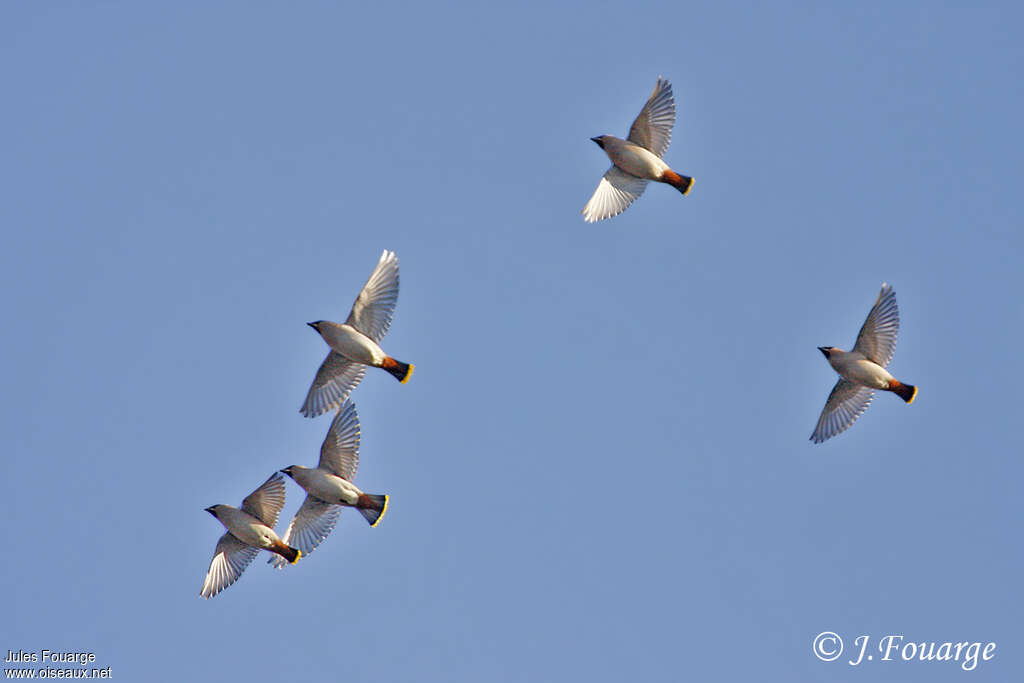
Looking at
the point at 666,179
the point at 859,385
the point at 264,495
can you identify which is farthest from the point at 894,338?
the point at 264,495

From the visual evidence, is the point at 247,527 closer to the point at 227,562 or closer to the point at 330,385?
the point at 227,562

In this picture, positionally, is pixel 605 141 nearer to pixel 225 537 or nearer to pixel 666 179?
pixel 666 179

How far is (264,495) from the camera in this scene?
52.4 ft

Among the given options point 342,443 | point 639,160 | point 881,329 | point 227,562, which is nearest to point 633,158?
point 639,160

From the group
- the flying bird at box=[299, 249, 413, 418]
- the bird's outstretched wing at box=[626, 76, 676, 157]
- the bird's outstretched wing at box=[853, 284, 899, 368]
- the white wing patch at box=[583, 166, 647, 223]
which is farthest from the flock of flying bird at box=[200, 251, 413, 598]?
the bird's outstretched wing at box=[853, 284, 899, 368]

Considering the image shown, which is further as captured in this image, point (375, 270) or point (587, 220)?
point (587, 220)

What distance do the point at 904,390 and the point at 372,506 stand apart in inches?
226

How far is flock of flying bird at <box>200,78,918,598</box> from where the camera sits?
1584cm

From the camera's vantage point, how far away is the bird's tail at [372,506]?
639 inches

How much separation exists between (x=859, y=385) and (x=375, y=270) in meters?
5.26

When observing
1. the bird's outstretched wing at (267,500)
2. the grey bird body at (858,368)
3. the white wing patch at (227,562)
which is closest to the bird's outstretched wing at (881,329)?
the grey bird body at (858,368)

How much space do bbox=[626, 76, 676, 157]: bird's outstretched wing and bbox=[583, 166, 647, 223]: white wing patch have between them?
440 millimetres

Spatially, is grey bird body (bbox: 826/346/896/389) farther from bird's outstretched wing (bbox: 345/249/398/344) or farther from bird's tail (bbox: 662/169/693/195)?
bird's outstretched wing (bbox: 345/249/398/344)

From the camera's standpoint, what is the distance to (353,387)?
1628cm
